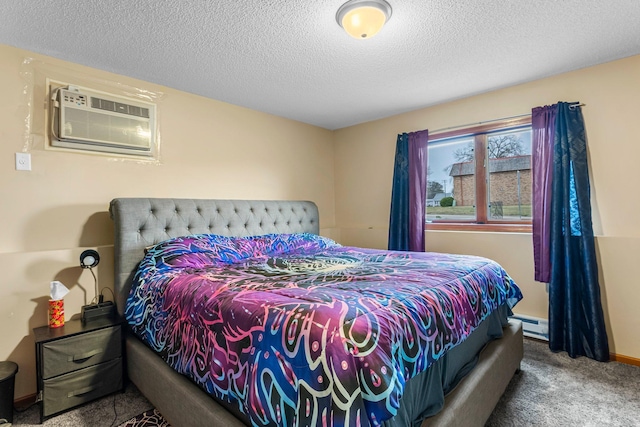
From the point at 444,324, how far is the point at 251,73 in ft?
7.45

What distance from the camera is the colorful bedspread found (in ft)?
3.13

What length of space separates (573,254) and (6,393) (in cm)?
391

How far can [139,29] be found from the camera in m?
1.89

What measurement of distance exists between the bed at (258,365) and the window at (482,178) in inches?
47.7

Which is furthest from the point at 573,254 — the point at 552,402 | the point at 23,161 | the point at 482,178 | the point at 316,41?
the point at 23,161

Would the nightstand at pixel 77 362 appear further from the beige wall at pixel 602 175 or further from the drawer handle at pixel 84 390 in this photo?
the beige wall at pixel 602 175

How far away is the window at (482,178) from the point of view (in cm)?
294

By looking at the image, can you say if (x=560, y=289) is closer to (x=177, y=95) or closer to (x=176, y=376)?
(x=176, y=376)

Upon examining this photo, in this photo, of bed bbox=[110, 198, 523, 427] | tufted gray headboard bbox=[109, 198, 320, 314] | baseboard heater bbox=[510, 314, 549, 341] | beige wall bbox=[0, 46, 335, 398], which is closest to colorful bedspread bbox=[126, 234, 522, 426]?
bed bbox=[110, 198, 523, 427]

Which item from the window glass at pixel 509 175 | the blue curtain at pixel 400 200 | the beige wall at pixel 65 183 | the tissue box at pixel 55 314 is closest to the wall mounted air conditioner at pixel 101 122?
the beige wall at pixel 65 183

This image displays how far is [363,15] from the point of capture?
1679 mm

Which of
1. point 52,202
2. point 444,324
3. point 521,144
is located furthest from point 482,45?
point 52,202

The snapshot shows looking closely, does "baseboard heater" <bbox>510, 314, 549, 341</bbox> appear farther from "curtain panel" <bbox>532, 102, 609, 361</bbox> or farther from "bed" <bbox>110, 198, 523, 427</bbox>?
"bed" <bbox>110, 198, 523, 427</bbox>

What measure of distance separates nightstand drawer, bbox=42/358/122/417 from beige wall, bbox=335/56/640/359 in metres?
2.97
